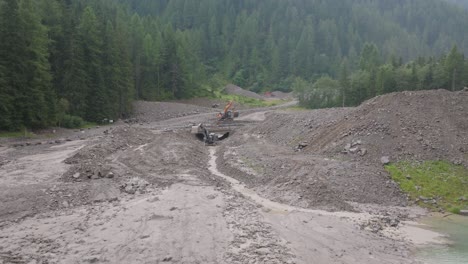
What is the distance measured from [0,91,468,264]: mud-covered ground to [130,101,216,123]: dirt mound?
25.6 meters

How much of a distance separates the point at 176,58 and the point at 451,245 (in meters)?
83.3

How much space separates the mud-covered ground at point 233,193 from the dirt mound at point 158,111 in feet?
83.9

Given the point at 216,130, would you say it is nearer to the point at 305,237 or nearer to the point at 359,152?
the point at 359,152

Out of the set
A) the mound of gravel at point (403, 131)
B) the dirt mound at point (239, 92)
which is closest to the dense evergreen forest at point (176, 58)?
the dirt mound at point (239, 92)

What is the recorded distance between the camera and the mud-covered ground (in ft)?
69.9

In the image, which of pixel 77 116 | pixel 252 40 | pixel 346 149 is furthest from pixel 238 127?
pixel 252 40

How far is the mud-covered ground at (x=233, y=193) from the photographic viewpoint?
2131 centimetres

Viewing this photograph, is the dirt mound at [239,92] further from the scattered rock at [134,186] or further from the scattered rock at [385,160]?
the scattered rock at [134,186]

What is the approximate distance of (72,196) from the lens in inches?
1117

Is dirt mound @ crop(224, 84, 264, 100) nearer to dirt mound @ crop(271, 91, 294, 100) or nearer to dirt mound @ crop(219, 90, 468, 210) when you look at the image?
dirt mound @ crop(271, 91, 294, 100)

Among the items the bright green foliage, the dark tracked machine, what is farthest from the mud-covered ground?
the bright green foliage

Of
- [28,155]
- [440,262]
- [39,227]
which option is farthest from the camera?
[28,155]

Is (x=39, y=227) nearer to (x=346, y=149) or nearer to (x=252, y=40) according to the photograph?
(x=346, y=149)

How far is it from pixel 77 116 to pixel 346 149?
129ft
